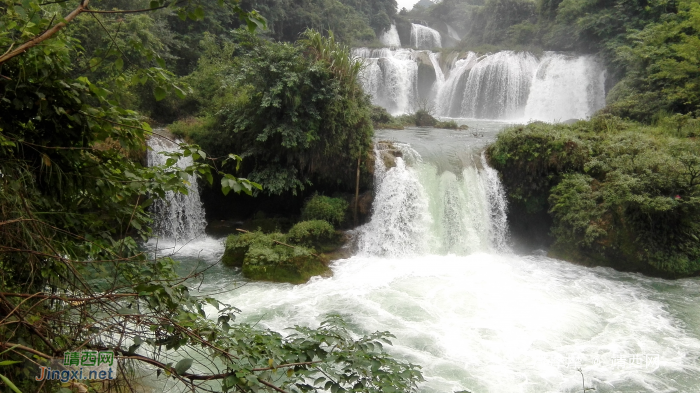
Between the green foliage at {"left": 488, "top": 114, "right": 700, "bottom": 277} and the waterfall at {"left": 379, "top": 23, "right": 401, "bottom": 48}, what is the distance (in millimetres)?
26599

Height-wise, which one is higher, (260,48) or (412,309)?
(260,48)

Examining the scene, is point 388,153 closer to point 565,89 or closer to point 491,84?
point 491,84

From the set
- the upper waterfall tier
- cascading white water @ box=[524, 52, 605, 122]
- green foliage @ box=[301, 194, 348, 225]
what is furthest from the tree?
cascading white water @ box=[524, 52, 605, 122]

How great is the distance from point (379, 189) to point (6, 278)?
30.9 feet

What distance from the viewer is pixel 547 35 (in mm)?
24922

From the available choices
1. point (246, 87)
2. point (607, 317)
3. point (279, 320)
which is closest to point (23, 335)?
point (279, 320)

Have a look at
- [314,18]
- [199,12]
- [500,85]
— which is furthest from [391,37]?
[199,12]

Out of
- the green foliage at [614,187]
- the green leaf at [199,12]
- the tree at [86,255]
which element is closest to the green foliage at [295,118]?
the green foliage at [614,187]

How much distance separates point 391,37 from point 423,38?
333cm

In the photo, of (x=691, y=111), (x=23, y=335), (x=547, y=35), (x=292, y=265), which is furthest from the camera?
(x=547, y=35)

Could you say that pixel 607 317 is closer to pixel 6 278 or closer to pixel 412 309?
pixel 412 309

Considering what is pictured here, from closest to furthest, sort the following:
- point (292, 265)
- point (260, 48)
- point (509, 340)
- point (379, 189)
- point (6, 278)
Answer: point (6, 278)
point (509, 340)
point (292, 265)
point (260, 48)
point (379, 189)

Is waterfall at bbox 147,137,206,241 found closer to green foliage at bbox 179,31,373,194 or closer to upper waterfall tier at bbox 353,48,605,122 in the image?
green foliage at bbox 179,31,373,194

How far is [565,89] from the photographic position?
65.8 ft
